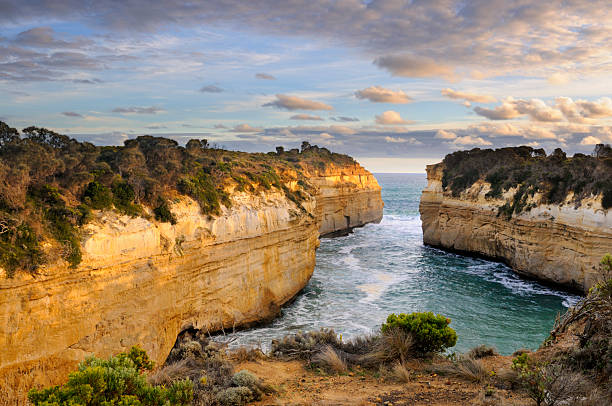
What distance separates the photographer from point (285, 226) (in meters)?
21.0

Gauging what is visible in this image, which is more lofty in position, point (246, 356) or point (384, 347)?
point (384, 347)

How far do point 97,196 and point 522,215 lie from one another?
86.2 feet

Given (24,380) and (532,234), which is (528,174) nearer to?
(532,234)

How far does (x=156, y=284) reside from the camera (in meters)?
13.8

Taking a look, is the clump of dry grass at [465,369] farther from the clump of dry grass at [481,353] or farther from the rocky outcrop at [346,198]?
the rocky outcrop at [346,198]

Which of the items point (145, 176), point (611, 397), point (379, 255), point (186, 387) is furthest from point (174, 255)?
point (379, 255)

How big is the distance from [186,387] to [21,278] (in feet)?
21.8

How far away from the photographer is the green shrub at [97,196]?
13.3 meters

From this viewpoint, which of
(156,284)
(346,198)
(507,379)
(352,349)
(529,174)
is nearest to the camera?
(507,379)

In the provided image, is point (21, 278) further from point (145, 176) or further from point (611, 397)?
point (611, 397)

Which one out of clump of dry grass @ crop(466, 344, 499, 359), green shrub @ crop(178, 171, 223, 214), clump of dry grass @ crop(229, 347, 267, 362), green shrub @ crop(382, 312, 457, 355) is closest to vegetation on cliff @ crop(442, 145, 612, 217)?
clump of dry grass @ crop(466, 344, 499, 359)

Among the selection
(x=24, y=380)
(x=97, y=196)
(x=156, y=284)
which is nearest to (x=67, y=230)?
(x=97, y=196)

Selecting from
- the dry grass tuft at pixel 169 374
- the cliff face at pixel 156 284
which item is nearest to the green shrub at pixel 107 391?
the dry grass tuft at pixel 169 374

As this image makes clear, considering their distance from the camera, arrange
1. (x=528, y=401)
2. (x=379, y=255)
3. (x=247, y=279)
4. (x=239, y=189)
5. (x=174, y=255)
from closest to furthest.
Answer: (x=528, y=401) < (x=174, y=255) < (x=247, y=279) < (x=239, y=189) < (x=379, y=255)
